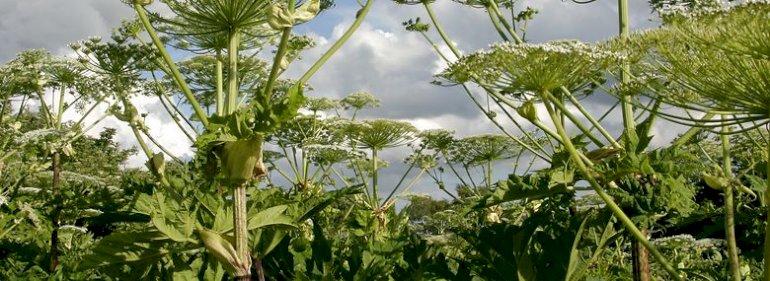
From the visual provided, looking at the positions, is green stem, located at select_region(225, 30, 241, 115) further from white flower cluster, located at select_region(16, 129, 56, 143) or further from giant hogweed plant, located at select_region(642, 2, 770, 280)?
white flower cluster, located at select_region(16, 129, 56, 143)

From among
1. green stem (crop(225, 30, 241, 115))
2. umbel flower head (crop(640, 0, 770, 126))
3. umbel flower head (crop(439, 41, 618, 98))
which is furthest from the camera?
green stem (crop(225, 30, 241, 115))

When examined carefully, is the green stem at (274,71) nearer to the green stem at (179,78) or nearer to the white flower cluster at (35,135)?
the green stem at (179,78)

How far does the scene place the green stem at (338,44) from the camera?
11.9 feet

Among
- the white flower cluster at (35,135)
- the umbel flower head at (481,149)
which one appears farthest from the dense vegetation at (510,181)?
the umbel flower head at (481,149)

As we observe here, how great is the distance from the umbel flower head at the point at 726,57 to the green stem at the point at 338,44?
1.47 m

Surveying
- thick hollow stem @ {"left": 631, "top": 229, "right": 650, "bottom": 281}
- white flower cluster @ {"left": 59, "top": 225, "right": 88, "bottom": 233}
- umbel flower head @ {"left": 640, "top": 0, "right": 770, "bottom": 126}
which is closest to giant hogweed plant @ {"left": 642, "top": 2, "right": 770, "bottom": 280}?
umbel flower head @ {"left": 640, "top": 0, "right": 770, "bottom": 126}

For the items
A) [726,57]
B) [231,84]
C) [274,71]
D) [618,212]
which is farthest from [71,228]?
[726,57]

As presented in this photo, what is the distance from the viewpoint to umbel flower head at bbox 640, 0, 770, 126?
259cm

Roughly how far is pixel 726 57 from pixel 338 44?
1744 mm

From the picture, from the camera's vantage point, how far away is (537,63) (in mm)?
3432

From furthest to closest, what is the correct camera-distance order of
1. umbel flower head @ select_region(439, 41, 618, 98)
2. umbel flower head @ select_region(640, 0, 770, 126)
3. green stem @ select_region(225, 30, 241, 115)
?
green stem @ select_region(225, 30, 241, 115) < umbel flower head @ select_region(439, 41, 618, 98) < umbel flower head @ select_region(640, 0, 770, 126)

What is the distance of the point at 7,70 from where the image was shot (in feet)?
27.9

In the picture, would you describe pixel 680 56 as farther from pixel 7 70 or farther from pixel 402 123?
pixel 402 123

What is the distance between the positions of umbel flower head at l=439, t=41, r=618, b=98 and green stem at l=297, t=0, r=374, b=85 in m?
0.61
